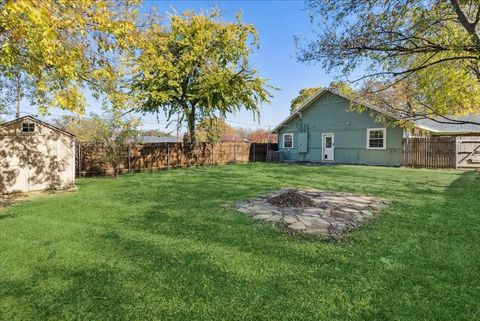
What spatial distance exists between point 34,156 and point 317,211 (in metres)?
8.41

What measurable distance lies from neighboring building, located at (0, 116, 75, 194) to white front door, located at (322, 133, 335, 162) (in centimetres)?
1551

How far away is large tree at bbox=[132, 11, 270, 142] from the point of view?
1526cm

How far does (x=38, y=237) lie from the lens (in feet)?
14.6

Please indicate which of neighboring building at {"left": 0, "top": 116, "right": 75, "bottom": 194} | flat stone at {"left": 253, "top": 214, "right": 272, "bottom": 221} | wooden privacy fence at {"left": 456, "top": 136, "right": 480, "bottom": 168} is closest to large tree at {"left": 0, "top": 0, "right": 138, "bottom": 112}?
neighboring building at {"left": 0, "top": 116, "right": 75, "bottom": 194}

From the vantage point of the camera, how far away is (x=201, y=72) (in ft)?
53.7

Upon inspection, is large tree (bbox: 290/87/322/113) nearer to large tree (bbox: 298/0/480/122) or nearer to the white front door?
the white front door

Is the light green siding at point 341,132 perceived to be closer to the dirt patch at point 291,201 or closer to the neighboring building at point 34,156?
the dirt patch at point 291,201

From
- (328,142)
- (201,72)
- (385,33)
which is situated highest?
(201,72)

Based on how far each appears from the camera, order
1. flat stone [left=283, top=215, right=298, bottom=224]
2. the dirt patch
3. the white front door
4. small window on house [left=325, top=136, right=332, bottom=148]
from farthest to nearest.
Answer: small window on house [left=325, top=136, right=332, bottom=148] < the white front door < the dirt patch < flat stone [left=283, top=215, right=298, bottom=224]

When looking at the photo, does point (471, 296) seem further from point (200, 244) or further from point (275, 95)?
point (275, 95)

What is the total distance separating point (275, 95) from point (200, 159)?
20.9 feet

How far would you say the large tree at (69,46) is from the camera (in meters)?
4.04

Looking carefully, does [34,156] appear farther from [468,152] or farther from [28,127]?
[468,152]

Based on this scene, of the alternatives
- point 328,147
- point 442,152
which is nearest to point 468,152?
point 442,152
